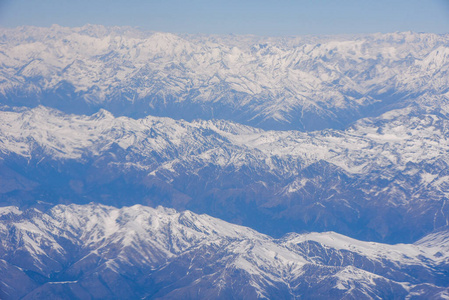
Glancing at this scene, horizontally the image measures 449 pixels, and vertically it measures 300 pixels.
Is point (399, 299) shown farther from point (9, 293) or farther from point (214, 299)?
point (9, 293)

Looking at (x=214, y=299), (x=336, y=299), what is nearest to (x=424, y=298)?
(x=336, y=299)

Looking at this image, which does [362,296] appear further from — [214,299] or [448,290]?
[214,299]

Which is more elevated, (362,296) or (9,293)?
(362,296)

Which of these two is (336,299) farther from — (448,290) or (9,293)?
(9,293)

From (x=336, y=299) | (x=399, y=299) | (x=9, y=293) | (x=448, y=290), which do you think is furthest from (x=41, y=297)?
(x=448, y=290)

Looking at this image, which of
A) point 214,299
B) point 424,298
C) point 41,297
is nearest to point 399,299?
point 424,298

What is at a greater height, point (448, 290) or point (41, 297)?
point (448, 290)

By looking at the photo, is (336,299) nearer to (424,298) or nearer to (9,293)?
(424,298)
